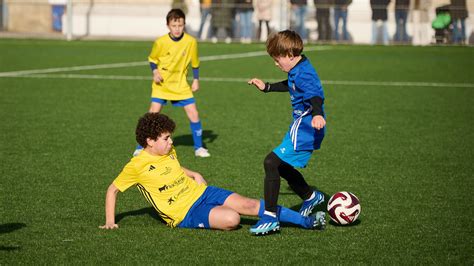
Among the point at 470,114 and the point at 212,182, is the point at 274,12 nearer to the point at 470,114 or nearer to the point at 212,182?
the point at 470,114

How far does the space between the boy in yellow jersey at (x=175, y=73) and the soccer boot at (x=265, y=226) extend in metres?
→ 3.66

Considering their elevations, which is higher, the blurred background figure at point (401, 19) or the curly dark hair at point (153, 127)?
the blurred background figure at point (401, 19)

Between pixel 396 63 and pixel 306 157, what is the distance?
1605 cm

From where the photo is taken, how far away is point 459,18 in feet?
89.6

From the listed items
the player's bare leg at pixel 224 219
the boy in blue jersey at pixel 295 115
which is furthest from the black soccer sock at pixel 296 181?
the player's bare leg at pixel 224 219

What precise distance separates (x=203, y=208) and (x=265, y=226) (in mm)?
523

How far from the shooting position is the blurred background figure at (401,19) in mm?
27609

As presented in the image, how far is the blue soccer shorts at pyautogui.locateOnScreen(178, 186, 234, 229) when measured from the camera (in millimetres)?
6414

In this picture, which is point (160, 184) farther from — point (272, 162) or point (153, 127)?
point (272, 162)

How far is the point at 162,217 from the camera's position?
654cm

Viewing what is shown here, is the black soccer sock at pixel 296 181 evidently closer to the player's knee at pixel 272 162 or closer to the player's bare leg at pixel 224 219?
the player's knee at pixel 272 162

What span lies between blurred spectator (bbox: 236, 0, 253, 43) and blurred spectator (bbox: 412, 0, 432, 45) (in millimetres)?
5415

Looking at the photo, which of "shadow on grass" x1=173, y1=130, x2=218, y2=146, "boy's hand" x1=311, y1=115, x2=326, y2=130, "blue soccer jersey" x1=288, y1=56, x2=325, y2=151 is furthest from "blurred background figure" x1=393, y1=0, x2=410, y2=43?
"boy's hand" x1=311, y1=115, x2=326, y2=130

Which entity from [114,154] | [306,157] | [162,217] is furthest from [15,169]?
[306,157]
